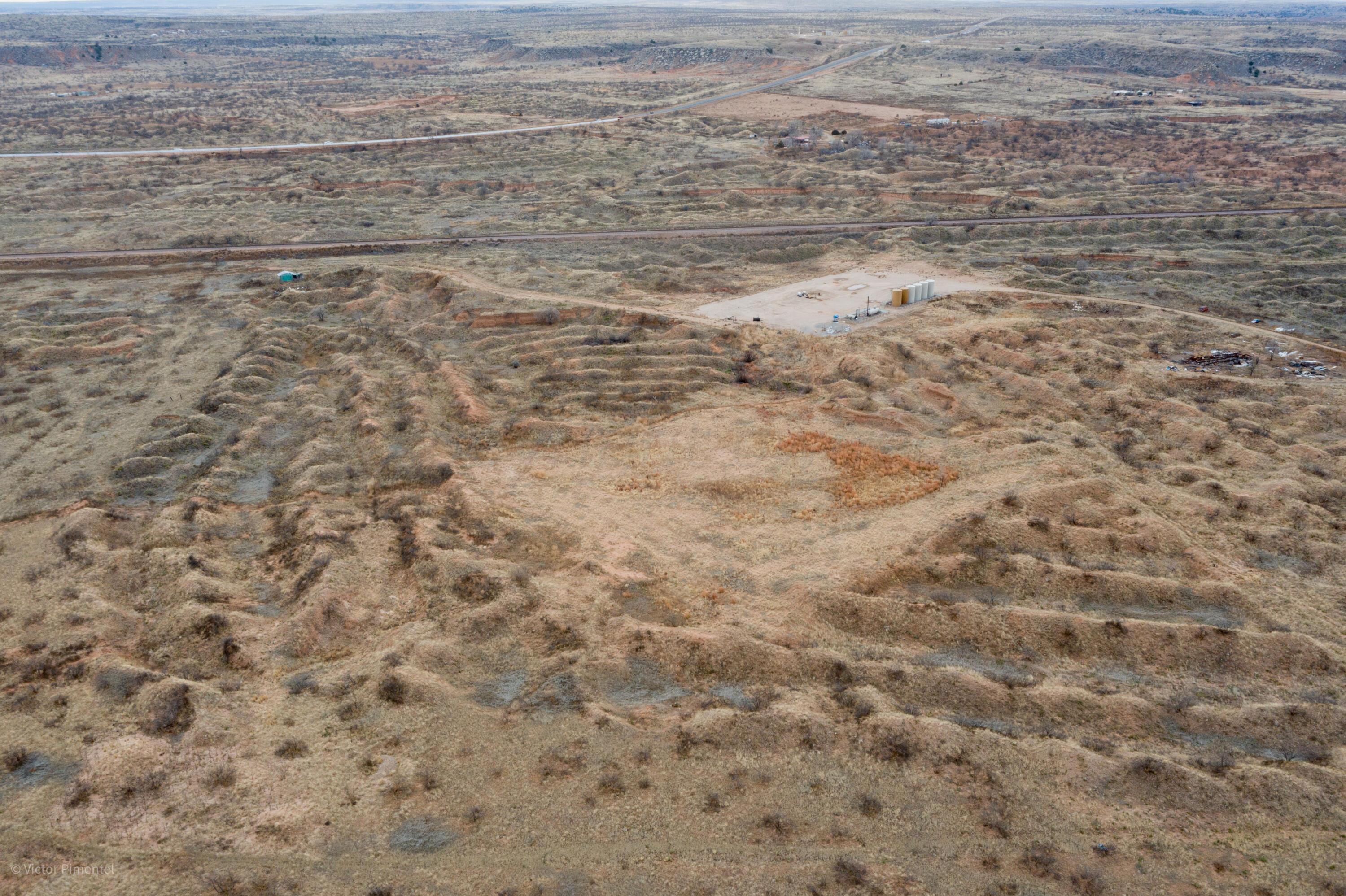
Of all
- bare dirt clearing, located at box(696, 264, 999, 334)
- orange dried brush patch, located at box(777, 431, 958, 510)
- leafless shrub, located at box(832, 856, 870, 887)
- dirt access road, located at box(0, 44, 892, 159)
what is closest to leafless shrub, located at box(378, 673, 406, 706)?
leafless shrub, located at box(832, 856, 870, 887)

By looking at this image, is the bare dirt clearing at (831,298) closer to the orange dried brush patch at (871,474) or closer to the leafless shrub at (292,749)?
the orange dried brush patch at (871,474)

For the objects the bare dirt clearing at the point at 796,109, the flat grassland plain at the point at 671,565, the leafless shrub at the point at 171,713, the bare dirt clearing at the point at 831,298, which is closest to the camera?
the flat grassland plain at the point at 671,565

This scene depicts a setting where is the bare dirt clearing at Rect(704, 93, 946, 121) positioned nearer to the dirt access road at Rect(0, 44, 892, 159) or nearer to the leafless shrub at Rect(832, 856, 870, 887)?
the dirt access road at Rect(0, 44, 892, 159)

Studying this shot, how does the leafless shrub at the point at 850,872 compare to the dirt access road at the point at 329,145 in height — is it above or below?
below

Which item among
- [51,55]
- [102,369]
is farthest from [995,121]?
[51,55]

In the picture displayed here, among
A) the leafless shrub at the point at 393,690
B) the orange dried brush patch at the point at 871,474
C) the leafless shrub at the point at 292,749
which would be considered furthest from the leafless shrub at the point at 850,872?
the orange dried brush patch at the point at 871,474
